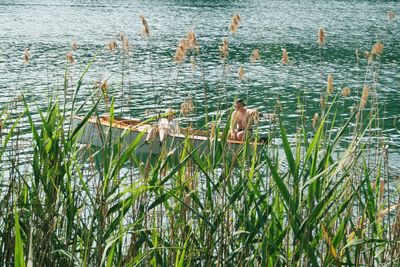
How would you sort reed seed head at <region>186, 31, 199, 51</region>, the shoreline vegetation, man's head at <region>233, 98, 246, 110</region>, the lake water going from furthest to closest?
the lake water → man's head at <region>233, 98, 246, 110</region> → reed seed head at <region>186, 31, 199, 51</region> → the shoreline vegetation

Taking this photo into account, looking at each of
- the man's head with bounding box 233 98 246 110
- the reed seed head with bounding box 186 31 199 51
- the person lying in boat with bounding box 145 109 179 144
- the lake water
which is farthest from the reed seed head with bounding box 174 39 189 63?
the lake water

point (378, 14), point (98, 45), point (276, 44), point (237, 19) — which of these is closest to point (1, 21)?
point (98, 45)

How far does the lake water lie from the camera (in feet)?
81.1

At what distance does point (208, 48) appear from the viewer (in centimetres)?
3681

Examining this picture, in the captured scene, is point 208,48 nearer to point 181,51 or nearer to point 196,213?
point 181,51

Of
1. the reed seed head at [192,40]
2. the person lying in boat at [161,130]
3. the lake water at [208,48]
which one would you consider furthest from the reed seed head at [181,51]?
the lake water at [208,48]

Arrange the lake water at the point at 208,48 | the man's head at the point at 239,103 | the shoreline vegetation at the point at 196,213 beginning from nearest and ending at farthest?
the shoreline vegetation at the point at 196,213 < the man's head at the point at 239,103 < the lake water at the point at 208,48

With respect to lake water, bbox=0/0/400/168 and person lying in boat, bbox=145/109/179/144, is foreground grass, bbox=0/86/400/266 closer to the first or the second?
person lying in boat, bbox=145/109/179/144

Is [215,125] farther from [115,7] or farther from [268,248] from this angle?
[115,7]

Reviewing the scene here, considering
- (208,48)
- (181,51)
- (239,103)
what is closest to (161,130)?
(181,51)

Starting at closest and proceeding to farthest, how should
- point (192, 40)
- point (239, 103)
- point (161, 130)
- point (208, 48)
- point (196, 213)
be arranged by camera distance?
point (196, 213) < point (192, 40) < point (161, 130) < point (239, 103) < point (208, 48)

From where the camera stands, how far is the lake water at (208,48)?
24719 millimetres

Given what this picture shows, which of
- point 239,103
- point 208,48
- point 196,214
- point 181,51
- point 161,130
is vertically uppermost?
point 181,51

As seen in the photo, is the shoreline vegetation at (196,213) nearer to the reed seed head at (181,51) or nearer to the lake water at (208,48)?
the reed seed head at (181,51)
